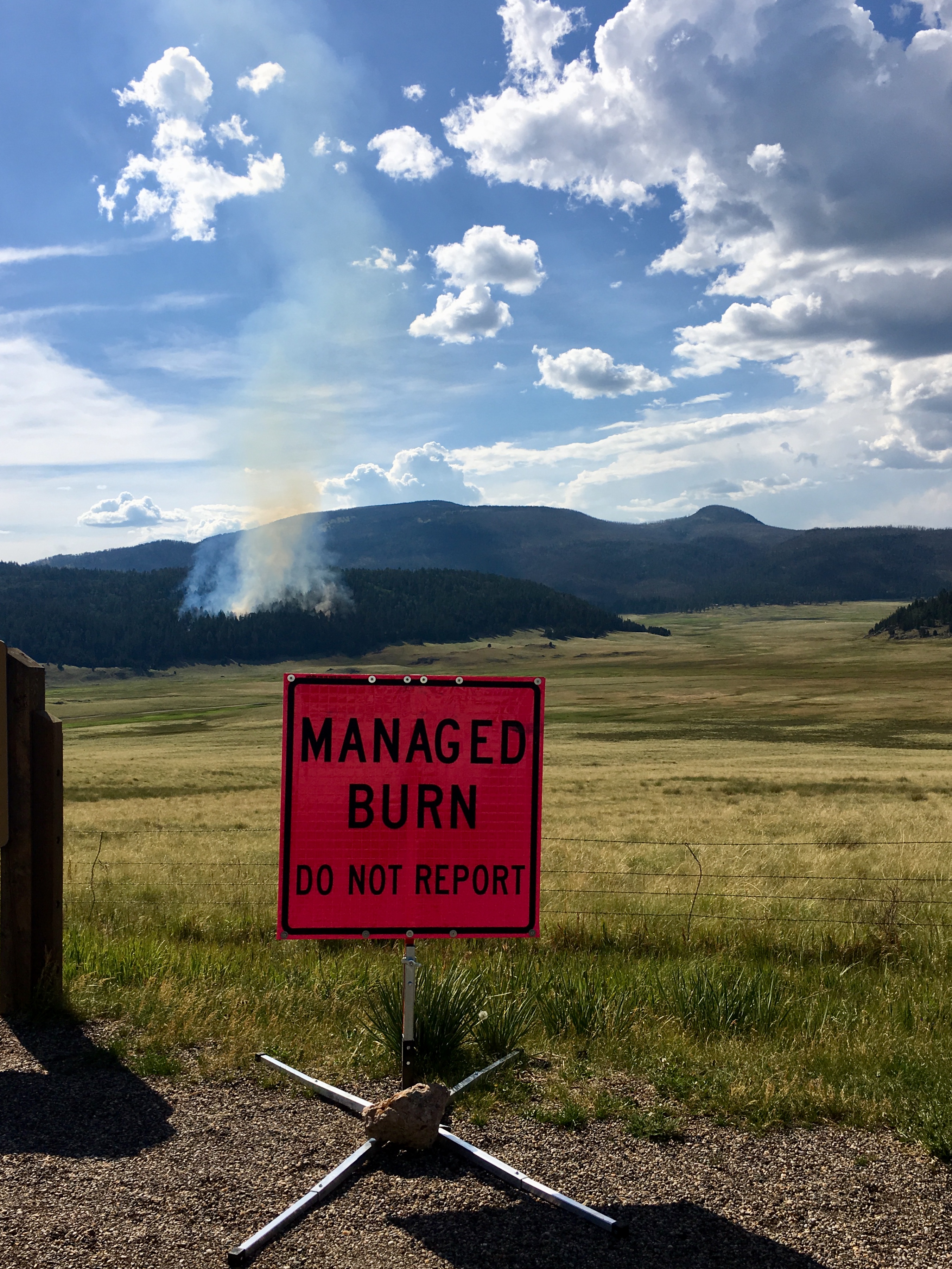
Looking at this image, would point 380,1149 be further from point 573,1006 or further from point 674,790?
point 674,790

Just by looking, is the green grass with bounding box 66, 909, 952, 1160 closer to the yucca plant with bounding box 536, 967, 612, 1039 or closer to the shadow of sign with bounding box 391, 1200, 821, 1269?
the yucca plant with bounding box 536, 967, 612, 1039

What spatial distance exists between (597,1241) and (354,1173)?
1.15 m

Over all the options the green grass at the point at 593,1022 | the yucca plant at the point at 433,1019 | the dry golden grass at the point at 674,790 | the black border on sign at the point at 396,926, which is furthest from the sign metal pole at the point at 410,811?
the dry golden grass at the point at 674,790

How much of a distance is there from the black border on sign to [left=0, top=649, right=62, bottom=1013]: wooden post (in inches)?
81.6

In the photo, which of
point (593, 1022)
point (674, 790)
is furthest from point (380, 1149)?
point (674, 790)

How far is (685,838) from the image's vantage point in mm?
Answer: 21969

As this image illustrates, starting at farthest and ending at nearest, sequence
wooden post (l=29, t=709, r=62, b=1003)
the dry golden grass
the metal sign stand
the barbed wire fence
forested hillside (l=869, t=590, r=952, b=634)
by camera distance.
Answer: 1. forested hillside (l=869, t=590, r=952, b=634)
2. the dry golden grass
3. the barbed wire fence
4. wooden post (l=29, t=709, r=62, b=1003)
5. the metal sign stand

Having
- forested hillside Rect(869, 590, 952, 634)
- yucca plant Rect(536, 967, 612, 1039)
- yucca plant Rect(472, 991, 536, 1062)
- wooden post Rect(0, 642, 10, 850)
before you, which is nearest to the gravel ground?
yucca plant Rect(472, 991, 536, 1062)

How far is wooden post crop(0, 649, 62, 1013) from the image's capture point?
6215 millimetres

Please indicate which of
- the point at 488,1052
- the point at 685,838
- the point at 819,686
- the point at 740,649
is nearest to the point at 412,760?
the point at 488,1052

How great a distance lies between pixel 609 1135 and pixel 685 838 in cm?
1805

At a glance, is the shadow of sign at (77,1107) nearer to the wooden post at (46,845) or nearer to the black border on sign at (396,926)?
the wooden post at (46,845)

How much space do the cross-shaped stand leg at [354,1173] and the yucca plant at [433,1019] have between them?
34cm

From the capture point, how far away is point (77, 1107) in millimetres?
4816
